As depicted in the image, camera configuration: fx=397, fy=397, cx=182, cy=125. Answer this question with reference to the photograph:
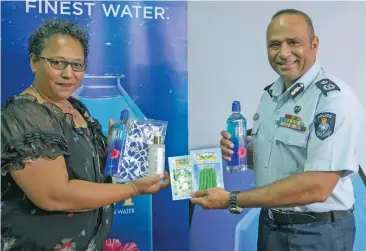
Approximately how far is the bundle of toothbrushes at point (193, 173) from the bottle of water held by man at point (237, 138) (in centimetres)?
10

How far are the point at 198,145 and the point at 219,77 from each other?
17.2 inches

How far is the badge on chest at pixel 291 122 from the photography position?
5.36ft

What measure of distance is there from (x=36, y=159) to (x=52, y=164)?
56 millimetres

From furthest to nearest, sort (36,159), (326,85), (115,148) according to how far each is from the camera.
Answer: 1. (115,148)
2. (326,85)
3. (36,159)

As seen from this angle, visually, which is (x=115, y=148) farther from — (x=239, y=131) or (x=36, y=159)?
(x=239, y=131)

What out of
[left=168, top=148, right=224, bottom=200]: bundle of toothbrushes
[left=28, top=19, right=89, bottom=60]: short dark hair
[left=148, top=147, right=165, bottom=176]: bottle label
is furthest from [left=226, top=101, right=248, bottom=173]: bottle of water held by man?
[left=28, top=19, right=89, bottom=60]: short dark hair

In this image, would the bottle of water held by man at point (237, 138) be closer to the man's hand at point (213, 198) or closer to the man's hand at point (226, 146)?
the man's hand at point (226, 146)

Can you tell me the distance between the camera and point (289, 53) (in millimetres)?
1683

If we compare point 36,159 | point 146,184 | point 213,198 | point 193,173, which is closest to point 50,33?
point 36,159

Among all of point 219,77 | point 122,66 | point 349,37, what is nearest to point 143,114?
point 122,66

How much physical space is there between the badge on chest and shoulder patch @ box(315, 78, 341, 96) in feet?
0.50

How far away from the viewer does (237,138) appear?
71.2 inches

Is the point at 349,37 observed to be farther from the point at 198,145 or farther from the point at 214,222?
the point at 214,222

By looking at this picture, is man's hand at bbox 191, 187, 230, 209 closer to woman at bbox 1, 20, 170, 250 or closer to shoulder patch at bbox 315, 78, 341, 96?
woman at bbox 1, 20, 170, 250
